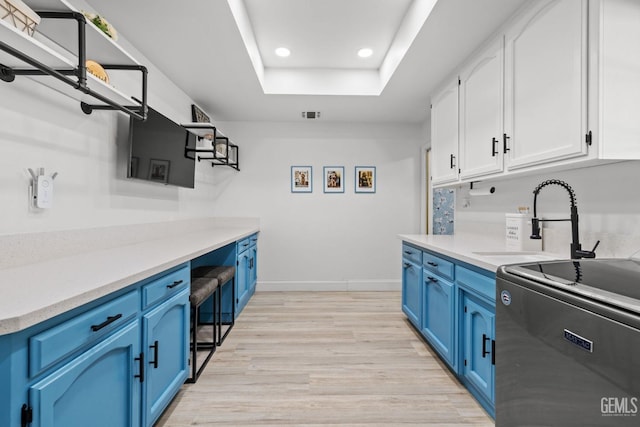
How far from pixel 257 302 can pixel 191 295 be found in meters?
1.84

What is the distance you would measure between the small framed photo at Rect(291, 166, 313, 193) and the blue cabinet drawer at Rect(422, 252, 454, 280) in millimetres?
2129

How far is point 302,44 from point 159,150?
162 cm

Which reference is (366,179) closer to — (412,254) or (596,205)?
(412,254)

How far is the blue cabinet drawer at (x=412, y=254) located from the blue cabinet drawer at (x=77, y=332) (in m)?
2.11

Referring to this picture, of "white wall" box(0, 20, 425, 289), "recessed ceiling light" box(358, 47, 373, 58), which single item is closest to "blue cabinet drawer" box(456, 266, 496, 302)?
"recessed ceiling light" box(358, 47, 373, 58)

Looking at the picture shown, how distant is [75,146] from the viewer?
1711 mm

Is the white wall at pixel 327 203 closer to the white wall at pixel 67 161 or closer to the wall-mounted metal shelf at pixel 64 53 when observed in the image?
the white wall at pixel 67 161

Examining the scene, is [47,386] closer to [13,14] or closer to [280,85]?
[13,14]

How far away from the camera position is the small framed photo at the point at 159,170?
Answer: 229 cm

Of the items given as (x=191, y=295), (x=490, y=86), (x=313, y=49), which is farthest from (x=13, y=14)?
(x=490, y=86)

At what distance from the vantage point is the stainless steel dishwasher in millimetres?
708

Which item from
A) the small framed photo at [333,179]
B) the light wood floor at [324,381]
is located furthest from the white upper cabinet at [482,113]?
the small framed photo at [333,179]

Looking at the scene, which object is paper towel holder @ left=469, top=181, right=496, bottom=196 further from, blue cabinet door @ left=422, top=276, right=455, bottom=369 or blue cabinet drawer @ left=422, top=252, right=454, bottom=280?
blue cabinet door @ left=422, top=276, right=455, bottom=369

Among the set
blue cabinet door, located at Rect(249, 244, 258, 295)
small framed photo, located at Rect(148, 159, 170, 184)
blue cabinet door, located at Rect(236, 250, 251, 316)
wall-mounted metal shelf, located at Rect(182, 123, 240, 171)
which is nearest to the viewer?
small framed photo, located at Rect(148, 159, 170, 184)
